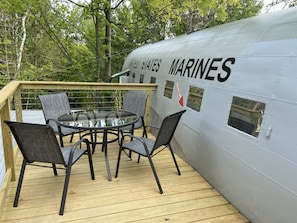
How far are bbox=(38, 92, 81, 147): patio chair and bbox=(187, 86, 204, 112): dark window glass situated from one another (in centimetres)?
179

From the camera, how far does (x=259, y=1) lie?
43.8 feet

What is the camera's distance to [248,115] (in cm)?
227

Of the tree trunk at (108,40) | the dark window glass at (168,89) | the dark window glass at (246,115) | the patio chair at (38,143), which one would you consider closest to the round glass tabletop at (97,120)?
the patio chair at (38,143)

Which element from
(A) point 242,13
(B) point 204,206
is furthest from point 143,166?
(A) point 242,13

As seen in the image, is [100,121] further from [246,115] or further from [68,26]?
[68,26]

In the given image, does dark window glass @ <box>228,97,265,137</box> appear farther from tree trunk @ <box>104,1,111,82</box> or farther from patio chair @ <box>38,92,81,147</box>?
tree trunk @ <box>104,1,111,82</box>

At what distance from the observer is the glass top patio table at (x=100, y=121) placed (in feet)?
9.44

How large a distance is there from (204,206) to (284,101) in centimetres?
139

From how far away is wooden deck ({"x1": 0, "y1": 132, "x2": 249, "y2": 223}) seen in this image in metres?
2.24

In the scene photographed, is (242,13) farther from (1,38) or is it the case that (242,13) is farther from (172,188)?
(172,188)

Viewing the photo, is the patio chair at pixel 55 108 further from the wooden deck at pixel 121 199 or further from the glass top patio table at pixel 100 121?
the wooden deck at pixel 121 199

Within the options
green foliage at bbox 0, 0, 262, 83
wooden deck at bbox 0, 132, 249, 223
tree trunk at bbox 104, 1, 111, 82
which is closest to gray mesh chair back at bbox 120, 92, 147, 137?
wooden deck at bbox 0, 132, 249, 223

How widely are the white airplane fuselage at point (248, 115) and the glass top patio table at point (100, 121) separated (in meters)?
0.97

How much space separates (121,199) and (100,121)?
113cm
